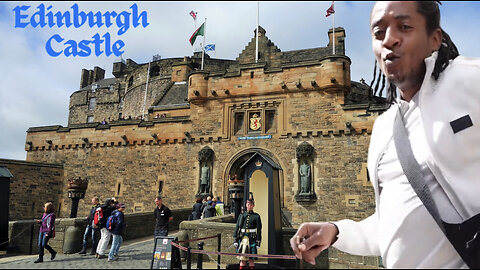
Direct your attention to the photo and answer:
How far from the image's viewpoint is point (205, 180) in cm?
1717

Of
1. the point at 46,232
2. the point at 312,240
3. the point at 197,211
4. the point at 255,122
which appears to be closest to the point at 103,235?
the point at 46,232

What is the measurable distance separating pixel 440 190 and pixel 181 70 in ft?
93.5

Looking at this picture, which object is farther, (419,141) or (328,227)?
(328,227)

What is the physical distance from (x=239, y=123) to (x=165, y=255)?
11497 mm

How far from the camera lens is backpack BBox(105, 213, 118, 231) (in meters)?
8.55

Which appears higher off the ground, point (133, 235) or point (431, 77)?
point (431, 77)

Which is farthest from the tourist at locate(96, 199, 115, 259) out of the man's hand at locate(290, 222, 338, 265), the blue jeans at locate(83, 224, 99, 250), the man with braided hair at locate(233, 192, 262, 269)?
the man's hand at locate(290, 222, 338, 265)

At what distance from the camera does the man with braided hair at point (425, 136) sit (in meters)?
1.01

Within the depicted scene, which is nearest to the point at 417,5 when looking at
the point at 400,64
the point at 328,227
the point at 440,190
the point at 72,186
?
the point at 400,64

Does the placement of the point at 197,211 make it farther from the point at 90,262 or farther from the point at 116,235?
the point at 90,262

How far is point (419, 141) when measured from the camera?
1081mm

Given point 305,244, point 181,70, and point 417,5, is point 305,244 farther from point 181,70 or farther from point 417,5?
point 181,70

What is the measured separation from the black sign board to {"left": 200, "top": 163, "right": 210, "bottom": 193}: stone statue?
1012cm

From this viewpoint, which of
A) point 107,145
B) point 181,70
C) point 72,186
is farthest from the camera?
point 181,70
